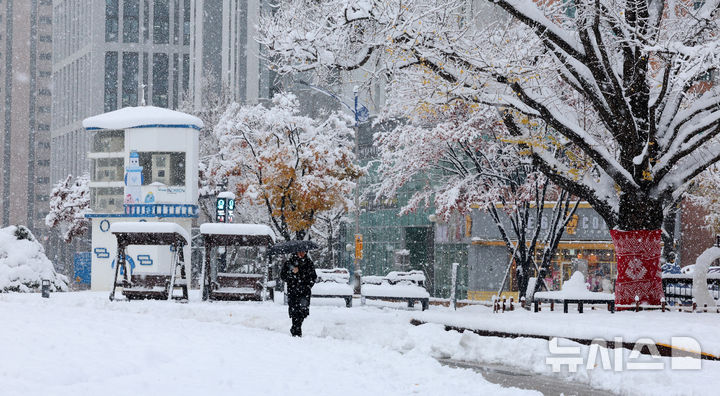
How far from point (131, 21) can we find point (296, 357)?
10596 cm

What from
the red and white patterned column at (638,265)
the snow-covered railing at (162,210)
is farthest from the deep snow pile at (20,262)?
the red and white patterned column at (638,265)

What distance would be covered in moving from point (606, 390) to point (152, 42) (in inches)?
4241

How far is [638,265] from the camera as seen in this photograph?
17562 millimetres

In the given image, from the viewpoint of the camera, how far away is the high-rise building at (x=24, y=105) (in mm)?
151750

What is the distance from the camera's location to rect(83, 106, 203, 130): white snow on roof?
132ft

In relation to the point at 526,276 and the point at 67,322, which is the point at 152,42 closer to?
the point at 526,276

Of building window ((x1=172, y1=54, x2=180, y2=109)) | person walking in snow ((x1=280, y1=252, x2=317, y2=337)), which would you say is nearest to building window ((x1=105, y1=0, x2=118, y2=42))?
building window ((x1=172, y1=54, x2=180, y2=109))

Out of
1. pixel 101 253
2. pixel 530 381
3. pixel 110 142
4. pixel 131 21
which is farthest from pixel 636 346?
pixel 131 21

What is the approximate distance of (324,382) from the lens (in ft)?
32.4

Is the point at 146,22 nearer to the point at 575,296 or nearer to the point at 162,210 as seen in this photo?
the point at 162,210

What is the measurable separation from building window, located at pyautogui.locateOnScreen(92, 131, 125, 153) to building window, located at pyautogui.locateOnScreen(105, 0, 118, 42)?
7231 cm

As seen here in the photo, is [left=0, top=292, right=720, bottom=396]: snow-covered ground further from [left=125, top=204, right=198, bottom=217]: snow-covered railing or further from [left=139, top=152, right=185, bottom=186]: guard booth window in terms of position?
[left=139, top=152, right=185, bottom=186]: guard booth window

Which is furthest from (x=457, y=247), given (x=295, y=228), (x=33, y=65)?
(x=33, y=65)

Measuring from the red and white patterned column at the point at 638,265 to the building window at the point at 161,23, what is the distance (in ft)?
333
